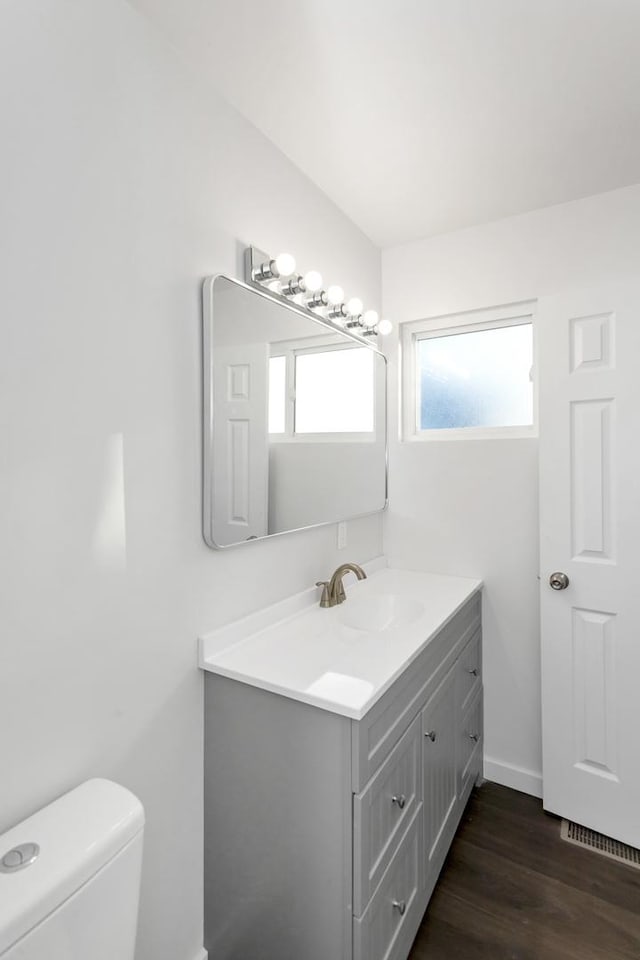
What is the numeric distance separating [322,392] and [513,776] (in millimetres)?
1793

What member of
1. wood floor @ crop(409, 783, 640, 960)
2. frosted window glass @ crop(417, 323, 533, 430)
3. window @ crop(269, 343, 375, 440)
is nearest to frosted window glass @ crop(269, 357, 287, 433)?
window @ crop(269, 343, 375, 440)

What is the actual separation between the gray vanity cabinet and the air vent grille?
0.66m

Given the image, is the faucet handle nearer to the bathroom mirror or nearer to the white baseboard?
the bathroom mirror

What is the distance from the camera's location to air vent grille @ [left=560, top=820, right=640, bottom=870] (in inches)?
67.3

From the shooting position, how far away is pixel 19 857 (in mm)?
795

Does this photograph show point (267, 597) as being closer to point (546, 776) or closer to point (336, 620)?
point (336, 620)

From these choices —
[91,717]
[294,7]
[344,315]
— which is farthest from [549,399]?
[91,717]

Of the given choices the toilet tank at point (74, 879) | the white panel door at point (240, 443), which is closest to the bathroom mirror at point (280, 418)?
the white panel door at point (240, 443)

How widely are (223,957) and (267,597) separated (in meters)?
0.93

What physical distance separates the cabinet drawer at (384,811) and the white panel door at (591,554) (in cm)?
82

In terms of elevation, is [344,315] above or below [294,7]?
below

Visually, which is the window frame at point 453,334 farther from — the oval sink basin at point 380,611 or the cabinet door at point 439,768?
the cabinet door at point 439,768

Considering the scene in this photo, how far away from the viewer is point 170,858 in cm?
124

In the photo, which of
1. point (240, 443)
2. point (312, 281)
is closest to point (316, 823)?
point (240, 443)
